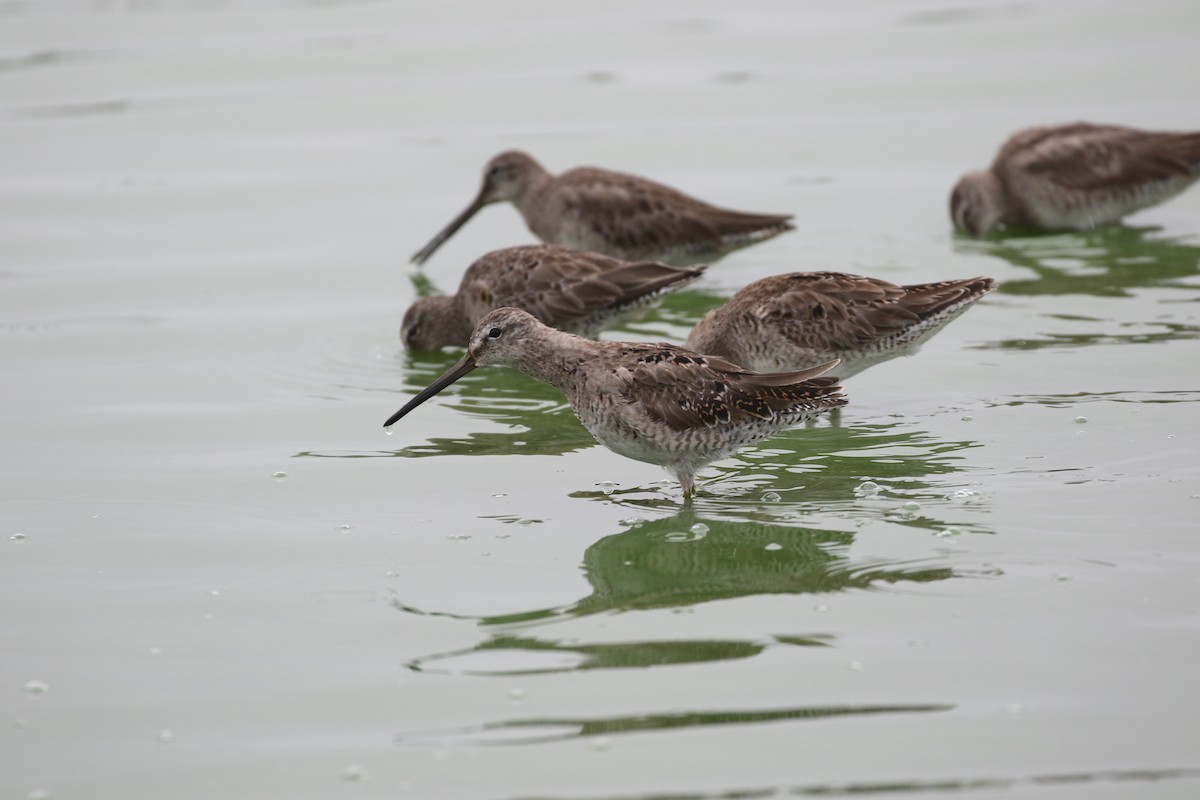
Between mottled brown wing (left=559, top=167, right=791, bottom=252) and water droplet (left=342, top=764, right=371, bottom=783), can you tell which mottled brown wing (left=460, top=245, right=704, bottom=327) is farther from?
water droplet (left=342, top=764, right=371, bottom=783)

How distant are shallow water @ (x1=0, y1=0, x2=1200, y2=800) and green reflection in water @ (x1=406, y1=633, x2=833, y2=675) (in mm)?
17

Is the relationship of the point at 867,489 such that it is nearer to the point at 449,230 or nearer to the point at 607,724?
the point at 607,724

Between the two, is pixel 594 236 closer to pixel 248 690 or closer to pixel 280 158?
pixel 280 158

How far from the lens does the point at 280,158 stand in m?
13.7

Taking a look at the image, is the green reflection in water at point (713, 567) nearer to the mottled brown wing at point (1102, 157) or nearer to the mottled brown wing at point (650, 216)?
the mottled brown wing at point (650, 216)

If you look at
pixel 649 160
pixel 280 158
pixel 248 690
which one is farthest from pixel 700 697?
pixel 280 158

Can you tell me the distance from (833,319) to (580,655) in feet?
9.44

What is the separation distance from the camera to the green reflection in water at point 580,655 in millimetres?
5383

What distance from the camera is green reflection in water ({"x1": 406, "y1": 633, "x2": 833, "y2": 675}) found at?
17.7 feet

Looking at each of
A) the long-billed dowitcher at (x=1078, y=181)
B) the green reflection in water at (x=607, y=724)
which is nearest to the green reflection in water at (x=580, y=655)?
the green reflection in water at (x=607, y=724)

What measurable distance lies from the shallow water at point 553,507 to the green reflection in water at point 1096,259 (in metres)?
0.04

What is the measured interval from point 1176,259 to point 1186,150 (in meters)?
1.32

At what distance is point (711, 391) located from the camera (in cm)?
682

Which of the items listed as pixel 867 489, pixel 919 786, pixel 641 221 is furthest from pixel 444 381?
pixel 641 221
